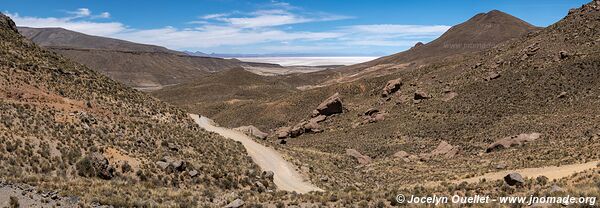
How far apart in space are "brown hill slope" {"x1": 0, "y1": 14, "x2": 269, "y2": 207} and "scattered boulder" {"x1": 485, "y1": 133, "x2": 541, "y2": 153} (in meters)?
23.2

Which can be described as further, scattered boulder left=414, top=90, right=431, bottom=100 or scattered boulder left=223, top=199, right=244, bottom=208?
scattered boulder left=414, top=90, right=431, bottom=100

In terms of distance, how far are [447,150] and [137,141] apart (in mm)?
30215

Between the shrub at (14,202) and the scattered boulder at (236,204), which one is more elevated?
the shrub at (14,202)

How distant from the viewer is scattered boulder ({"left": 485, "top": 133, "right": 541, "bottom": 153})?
4362cm

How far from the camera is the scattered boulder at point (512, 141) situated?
143 ft

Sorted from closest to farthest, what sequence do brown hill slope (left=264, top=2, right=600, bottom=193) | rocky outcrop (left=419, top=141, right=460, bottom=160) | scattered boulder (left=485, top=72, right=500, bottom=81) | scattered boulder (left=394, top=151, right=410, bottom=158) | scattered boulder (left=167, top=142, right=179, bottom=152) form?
scattered boulder (left=167, top=142, right=179, bottom=152), brown hill slope (left=264, top=2, right=600, bottom=193), rocky outcrop (left=419, top=141, right=460, bottom=160), scattered boulder (left=394, top=151, right=410, bottom=158), scattered boulder (left=485, top=72, right=500, bottom=81)

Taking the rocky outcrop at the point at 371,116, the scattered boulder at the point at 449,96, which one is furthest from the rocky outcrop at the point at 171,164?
the scattered boulder at the point at 449,96

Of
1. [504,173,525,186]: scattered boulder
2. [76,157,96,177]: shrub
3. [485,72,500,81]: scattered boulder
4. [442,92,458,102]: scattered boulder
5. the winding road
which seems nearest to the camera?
[504,173,525,186]: scattered boulder

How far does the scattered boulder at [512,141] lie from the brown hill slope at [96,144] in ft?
76.0

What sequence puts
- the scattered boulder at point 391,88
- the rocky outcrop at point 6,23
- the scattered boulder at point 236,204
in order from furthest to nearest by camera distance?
1. the scattered boulder at point 391,88
2. the rocky outcrop at point 6,23
3. the scattered boulder at point 236,204

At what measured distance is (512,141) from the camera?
44.2m

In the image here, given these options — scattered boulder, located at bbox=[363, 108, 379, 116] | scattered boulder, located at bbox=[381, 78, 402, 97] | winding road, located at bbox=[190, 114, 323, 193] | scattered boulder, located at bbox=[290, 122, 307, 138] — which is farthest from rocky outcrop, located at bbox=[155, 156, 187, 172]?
scattered boulder, located at bbox=[381, 78, 402, 97]

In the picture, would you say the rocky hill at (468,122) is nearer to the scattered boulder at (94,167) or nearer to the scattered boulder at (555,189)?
the scattered boulder at (555,189)

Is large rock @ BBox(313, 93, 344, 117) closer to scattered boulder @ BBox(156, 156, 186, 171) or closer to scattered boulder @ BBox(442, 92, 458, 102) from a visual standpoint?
scattered boulder @ BBox(442, 92, 458, 102)
